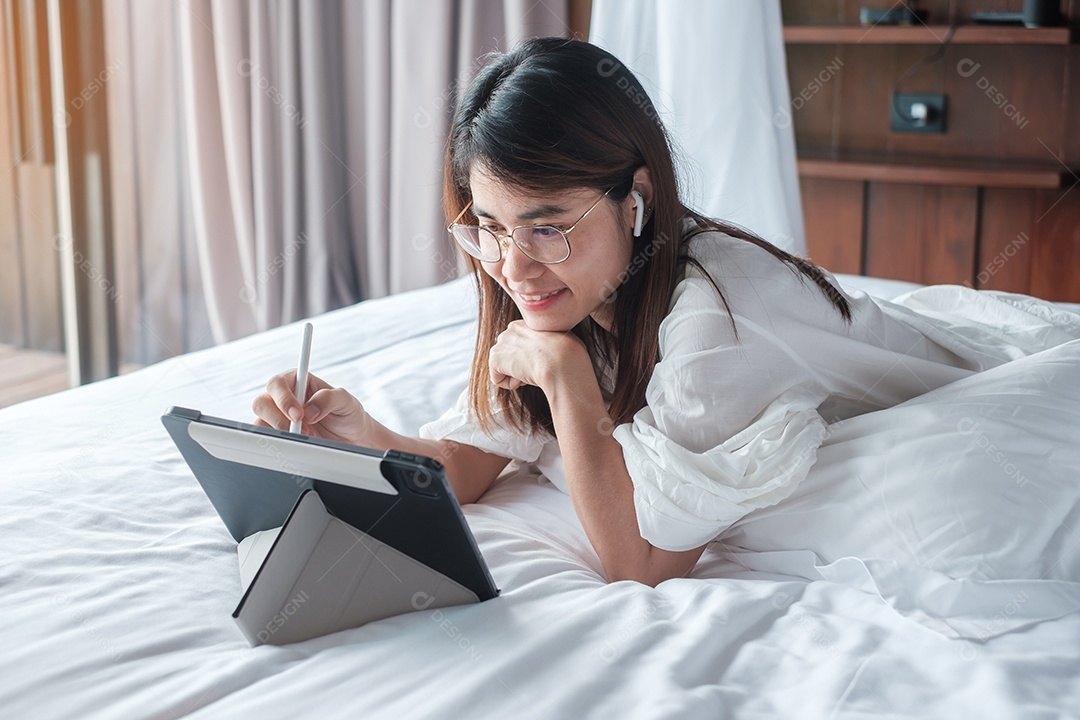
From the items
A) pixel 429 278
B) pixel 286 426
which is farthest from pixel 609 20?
pixel 286 426

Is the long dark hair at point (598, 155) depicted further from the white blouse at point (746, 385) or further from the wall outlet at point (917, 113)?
the wall outlet at point (917, 113)

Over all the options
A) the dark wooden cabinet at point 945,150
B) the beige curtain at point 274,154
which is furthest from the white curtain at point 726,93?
the beige curtain at point 274,154

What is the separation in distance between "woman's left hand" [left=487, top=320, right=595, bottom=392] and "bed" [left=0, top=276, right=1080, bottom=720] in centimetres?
15

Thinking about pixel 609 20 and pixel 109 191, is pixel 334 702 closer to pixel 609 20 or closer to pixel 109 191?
pixel 609 20

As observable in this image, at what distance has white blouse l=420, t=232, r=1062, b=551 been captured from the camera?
92 cm

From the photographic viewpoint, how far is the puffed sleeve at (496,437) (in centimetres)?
118

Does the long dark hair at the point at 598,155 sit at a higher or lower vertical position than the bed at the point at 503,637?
higher

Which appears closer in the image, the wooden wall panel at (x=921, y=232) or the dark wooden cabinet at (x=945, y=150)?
the dark wooden cabinet at (x=945, y=150)

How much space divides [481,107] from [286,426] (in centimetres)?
37

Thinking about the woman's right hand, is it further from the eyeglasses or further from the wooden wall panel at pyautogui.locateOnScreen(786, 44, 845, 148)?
the wooden wall panel at pyautogui.locateOnScreen(786, 44, 845, 148)

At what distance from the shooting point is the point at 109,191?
290 cm

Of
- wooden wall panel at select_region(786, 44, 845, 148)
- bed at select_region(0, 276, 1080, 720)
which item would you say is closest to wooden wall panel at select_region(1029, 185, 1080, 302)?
wooden wall panel at select_region(786, 44, 845, 148)

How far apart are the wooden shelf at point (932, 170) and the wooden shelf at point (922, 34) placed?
0.25m

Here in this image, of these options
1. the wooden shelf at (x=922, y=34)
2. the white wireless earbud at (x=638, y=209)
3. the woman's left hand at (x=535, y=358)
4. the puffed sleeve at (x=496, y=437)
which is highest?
the wooden shelf at (x=922, y=34)
